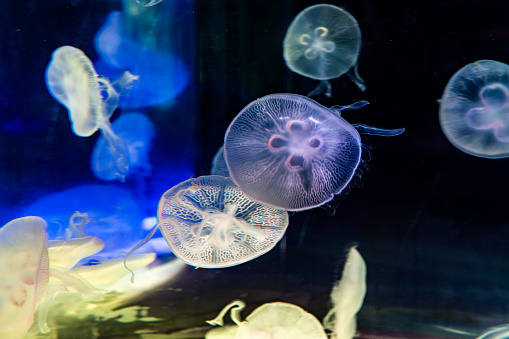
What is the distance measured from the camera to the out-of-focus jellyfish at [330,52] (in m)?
2.36

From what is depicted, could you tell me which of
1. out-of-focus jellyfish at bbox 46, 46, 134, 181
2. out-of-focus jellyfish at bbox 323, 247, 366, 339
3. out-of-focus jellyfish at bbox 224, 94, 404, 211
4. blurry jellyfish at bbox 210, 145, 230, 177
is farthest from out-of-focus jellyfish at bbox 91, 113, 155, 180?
out-of-focus jellyfish at bbox 323, 247, 366, 339

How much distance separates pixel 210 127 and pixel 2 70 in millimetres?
1292

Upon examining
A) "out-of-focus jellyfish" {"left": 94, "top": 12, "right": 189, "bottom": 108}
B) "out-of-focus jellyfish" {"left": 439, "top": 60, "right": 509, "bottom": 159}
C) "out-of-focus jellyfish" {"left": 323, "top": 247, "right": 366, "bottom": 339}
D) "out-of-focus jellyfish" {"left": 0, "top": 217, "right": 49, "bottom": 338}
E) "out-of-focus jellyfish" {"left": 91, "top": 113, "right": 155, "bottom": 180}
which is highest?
"out-of-focus jellyfish" {"left": 439, "top": 60, "right": 509, "bottom": 159}

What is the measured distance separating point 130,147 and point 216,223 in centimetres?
75

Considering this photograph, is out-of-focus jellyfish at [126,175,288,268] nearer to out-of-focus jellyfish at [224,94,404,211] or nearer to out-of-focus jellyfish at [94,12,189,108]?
out-of-focus jellyfish at [224,94,404,211]

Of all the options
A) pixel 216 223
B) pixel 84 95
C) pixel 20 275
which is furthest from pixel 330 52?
pixel 20 275

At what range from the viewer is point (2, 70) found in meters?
2.20

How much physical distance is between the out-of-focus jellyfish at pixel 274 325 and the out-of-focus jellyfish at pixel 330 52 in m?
1.41

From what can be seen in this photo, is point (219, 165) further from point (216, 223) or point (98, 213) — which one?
point (98, 213)

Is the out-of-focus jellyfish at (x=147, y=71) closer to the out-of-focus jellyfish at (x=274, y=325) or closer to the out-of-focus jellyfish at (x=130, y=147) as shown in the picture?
the out-of-focus jellyfish at (x=130, y=147)

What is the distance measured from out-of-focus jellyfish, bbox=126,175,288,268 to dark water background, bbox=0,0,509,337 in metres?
0.14

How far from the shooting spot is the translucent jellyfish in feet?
7.40

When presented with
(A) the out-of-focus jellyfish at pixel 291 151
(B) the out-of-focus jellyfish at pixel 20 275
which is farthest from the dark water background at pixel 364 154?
(B) the out-of-focus jellyfish at pixel 20 275

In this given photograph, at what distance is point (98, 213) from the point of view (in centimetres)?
234
